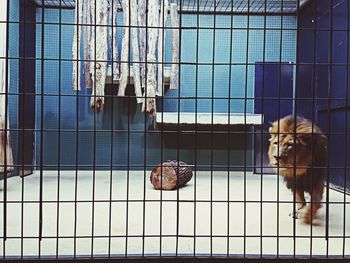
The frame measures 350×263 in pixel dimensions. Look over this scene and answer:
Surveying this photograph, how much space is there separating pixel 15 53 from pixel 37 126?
1371 mm

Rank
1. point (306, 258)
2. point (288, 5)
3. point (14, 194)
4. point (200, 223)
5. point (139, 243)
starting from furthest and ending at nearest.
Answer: point (288, 5)
point (14, 194)
point (200, 223)
point (139, 243)
point (306, 258)

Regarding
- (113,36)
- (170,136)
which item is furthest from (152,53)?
(170,136)

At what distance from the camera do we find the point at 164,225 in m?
3.13

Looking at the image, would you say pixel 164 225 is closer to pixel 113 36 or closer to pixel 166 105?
pixel 113 36

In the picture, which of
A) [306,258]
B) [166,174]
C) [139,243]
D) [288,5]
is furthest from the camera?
[288,5]

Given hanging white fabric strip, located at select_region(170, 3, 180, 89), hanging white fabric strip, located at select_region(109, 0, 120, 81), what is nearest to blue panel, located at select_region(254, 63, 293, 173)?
hanging white fabric strip, located at select_region(170, 3, 180, 89)

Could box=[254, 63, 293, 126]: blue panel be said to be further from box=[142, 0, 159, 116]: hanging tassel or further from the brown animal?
the brown animal

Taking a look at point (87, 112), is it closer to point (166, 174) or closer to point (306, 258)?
point (166, 174)

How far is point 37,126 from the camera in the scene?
6727 mm

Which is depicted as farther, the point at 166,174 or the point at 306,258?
the point at 166,174

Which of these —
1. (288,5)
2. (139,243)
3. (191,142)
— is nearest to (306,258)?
(139,243)

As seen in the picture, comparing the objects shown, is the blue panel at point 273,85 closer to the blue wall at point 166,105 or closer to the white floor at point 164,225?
the blue wall at point 166,105

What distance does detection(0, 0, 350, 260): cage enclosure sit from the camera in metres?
2.29

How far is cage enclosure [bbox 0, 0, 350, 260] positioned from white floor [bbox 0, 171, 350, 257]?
0.02m
